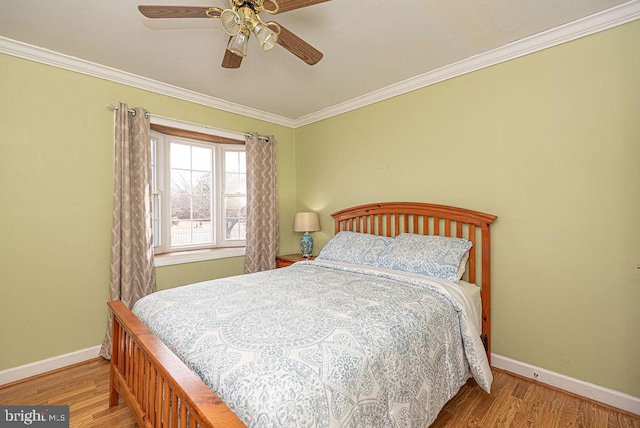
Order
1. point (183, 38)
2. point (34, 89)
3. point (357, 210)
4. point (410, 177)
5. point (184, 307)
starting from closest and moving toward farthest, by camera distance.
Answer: point (184, 307) → point (183, 38) → point (34, 89) → point (410, 177) → point (357, 210)

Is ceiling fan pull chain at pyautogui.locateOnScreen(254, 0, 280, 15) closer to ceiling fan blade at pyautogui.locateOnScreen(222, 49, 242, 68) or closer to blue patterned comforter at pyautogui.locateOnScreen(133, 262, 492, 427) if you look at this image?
ceiling fan blade at pyautogui.locateOnScreen(222, 49, 242, 68)

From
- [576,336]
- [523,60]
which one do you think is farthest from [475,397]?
[523,60]

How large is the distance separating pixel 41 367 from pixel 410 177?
11.4 ft

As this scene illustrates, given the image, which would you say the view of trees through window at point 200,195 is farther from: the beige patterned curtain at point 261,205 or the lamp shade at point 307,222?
the lamp shade at point 307,222

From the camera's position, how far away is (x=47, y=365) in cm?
233

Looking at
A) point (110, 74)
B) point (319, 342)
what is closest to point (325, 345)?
point (319, 342)

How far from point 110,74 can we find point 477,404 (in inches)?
151

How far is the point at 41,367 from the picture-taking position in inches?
90.8

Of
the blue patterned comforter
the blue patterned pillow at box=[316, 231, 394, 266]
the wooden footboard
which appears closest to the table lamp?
the blue patterned pillow at box=[316, 231, 394, 266]

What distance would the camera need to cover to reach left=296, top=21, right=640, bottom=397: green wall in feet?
6.09

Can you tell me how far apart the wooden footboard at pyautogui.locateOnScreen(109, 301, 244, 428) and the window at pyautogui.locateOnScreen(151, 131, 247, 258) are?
1521mm

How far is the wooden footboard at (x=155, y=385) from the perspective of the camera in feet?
2.98

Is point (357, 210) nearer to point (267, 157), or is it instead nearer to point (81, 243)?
point (267, 157)

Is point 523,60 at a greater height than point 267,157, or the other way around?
point 523,60
